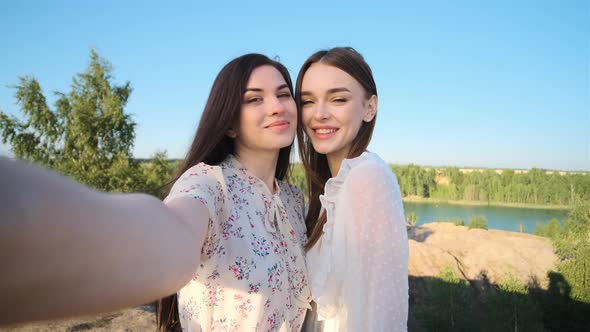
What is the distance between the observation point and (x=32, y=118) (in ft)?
61.6

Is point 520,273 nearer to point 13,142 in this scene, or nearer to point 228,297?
point 228,297

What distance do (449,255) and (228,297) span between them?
35.1ft

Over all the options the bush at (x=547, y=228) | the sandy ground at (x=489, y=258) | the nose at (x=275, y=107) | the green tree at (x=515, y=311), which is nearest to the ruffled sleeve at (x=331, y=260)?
the nose at (x=275, y=107)

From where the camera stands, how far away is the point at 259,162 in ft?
7.54

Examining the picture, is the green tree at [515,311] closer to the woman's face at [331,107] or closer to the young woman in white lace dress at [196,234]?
the young woman in white lace dress at [196,234]

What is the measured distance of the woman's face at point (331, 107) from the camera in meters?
2.30

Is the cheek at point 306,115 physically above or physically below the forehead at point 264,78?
below

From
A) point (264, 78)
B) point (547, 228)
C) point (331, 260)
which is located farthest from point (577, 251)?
point (264, 78)

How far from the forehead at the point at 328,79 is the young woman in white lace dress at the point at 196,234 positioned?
0.53ft

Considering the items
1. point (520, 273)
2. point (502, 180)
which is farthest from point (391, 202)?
point (502, 180)

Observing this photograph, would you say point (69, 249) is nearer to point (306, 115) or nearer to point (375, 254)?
point (375, 254)

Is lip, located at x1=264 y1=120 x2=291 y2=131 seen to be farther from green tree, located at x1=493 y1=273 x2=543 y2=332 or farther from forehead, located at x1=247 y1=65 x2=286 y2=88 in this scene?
green tree, located at x1=493 y1=273 x2=543 y2=332

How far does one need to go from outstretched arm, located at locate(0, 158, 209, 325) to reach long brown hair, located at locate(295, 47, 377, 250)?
1662mm

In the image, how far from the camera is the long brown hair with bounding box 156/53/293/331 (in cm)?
209
